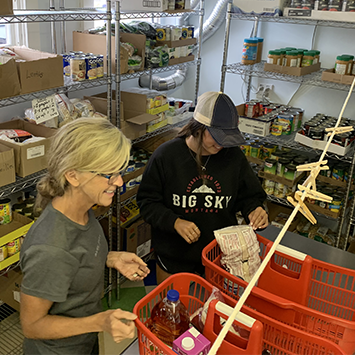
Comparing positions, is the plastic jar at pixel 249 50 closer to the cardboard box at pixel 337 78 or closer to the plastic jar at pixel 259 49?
the plastic jar at pixel 259 49

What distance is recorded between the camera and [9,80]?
1.73 m

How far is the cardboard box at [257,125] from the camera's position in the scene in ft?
9.32

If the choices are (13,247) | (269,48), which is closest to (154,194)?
(13,247)

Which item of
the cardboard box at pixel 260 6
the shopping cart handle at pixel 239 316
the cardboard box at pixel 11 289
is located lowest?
the cardboard box at pixel 11 289

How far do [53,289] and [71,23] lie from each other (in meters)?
2.17

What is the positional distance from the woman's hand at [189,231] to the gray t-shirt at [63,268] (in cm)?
39

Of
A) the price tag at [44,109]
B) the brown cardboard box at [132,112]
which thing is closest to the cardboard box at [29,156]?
the price tag at [44,109]

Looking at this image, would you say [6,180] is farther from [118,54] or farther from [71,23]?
[71,23]

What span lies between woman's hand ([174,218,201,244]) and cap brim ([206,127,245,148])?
34 cm

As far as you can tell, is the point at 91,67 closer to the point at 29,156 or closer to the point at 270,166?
the point at 29,156

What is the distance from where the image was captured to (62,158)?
3.59 ft

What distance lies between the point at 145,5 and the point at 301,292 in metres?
2.04

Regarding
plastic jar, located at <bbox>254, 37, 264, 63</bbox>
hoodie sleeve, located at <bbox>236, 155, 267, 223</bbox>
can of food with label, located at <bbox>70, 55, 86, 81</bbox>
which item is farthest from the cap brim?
plastic jar, located at <bbox>254, 37, 264, 63</bbox>

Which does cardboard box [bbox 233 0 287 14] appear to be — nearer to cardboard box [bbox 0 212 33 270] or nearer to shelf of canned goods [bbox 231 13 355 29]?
shelf of canned goods [bbox 231 13 355 29]
